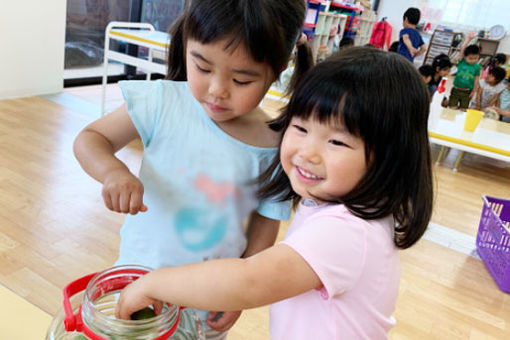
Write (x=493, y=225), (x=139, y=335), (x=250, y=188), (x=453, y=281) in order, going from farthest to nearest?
(x=493, y=225) → (x=453, y=281) → (x=250, y=188) → (x=139, y=335)

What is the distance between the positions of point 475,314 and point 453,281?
233 mm

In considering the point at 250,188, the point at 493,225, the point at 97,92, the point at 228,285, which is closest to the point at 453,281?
the point at 493,225

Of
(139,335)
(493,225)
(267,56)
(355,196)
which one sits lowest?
(493,225)

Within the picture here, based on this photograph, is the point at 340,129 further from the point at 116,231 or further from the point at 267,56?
the point at 116,231

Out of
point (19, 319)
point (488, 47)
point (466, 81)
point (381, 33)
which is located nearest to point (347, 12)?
point (381, 33)

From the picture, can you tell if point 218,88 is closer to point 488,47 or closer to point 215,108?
point 215,108

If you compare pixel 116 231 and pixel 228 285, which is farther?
pixel 116 231

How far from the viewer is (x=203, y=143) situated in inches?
25.0

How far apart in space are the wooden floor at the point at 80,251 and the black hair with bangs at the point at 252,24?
1.08 m

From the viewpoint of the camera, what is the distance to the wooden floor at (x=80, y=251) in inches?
62.7

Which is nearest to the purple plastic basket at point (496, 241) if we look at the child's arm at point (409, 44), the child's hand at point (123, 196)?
the child's hand at point (123, 196)

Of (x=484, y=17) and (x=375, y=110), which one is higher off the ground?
(x=484, y=17)

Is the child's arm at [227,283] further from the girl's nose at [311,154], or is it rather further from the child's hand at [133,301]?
the girl's nose at [311,154]

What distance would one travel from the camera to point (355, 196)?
507 millimetres
